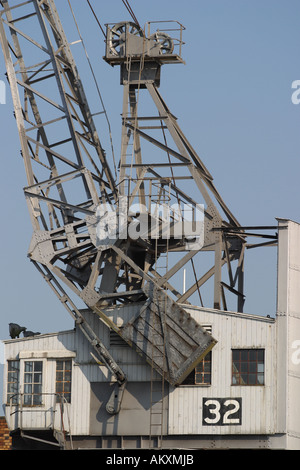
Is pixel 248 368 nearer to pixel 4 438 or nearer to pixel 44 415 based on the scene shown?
pixel 44 415

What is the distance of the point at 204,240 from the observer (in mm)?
60312

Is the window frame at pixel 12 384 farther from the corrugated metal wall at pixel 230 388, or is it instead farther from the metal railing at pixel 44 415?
the corrugated metal wall at pixel 230 388

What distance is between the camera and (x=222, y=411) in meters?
57.8

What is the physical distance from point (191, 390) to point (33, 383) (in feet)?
20.7

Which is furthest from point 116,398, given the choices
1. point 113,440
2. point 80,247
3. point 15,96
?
point 15,96

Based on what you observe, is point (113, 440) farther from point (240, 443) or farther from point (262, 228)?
point (262, 228)

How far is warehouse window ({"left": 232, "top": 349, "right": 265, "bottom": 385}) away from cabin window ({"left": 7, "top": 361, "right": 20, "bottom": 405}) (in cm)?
870

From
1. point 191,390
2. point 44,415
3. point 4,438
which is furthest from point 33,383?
point 191,390

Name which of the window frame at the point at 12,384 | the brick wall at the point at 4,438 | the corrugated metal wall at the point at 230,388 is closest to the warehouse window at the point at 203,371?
the corrugated metal wall at the point at 230,388

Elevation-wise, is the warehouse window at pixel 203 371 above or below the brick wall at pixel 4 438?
above

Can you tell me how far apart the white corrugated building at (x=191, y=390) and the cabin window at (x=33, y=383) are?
0.04m

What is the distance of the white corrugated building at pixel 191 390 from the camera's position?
5744cm

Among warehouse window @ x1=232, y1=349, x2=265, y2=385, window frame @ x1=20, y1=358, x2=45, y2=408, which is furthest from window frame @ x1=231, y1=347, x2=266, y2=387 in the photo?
window frame @ x1=20, y1=358, x2=45, y2=408

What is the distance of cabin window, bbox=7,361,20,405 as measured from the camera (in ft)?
197
